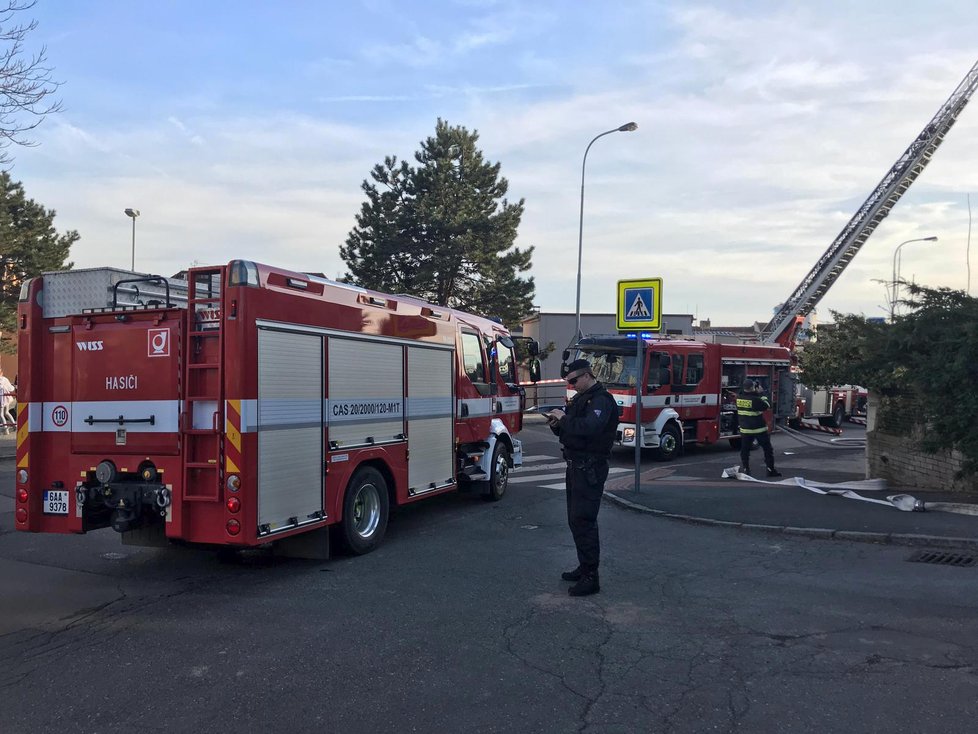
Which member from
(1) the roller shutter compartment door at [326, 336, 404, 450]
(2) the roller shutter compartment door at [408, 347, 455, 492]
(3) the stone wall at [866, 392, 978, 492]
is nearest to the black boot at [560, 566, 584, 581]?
(1) the roller shutter compartment door at [326, 336, 404, 450]

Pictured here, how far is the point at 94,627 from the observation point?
18.4ft

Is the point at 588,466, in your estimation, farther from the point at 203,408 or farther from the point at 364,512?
the point at 203,408

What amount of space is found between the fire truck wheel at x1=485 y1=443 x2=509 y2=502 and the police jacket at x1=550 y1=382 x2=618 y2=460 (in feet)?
14.9

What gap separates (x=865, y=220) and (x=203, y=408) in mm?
23836

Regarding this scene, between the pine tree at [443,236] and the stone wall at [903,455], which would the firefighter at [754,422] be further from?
the pine tree at [443,236]

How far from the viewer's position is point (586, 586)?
6.32m

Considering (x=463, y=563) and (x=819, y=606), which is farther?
(x=463, y=563)

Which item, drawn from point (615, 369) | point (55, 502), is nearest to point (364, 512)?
point (55, 502)

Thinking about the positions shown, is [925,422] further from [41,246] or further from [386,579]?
[41,246]

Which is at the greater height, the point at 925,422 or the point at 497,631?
the point at 925,422

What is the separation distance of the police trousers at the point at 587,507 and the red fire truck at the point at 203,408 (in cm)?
232

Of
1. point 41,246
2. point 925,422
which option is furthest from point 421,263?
point 925,422

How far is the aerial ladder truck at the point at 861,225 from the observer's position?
24.9 m

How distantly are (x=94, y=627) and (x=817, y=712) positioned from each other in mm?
4774
